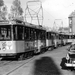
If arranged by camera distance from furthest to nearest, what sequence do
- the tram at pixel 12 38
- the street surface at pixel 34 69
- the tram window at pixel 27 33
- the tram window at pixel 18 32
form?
the tram window at pixel 27 33, the tram window at pixel 18 32, the tram at pixel 12 38, the street surface at pixel 34 69

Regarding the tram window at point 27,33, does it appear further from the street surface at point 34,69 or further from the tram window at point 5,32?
the street surface at point 34,69

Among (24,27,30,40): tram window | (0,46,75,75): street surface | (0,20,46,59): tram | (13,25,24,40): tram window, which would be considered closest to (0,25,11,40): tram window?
(0,20,46,59): tram

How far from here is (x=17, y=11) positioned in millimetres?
70438

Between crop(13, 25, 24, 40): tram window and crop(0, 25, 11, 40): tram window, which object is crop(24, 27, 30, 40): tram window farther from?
crop(0, 25, 11, 40): tram window

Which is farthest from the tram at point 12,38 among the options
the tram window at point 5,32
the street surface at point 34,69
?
the street surface at point 34,69

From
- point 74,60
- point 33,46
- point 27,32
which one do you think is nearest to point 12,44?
point 27,32

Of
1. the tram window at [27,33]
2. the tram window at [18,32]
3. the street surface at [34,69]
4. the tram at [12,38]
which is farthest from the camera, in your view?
the tram window at [27,33]

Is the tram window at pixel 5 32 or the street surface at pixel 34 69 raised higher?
the tram window at pixel 5 32

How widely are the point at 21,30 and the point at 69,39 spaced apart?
40.8 meters

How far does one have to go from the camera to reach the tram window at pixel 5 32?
14.6 meters

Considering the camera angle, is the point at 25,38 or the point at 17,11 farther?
the point at 17,11

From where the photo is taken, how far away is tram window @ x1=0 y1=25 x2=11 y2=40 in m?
14.6

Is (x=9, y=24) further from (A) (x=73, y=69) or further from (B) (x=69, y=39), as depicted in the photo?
(B) (x=69, y=39)

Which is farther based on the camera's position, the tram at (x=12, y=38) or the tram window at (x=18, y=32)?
the tram window at (x=18, y=32)
